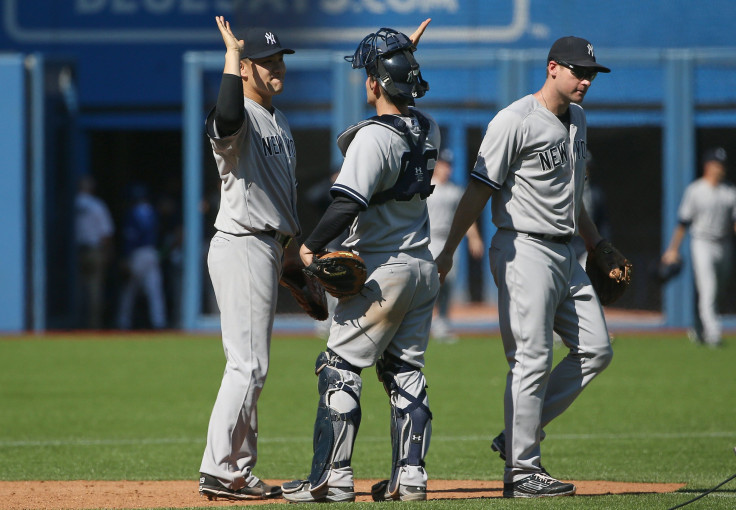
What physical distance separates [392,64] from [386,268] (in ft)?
3.07

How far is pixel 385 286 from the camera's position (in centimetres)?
497

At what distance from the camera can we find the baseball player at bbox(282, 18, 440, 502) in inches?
194

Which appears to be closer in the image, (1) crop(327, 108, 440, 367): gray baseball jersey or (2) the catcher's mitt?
(1) crop(327, 108, 440, 367): gray baseball jersey

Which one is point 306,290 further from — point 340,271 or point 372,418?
point 372,418

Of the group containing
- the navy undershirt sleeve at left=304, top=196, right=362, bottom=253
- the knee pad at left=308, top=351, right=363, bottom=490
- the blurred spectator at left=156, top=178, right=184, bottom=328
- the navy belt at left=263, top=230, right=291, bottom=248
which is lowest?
the blurred spectator at left=156, top=178, right=184, bottom=328

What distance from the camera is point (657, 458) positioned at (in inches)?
261

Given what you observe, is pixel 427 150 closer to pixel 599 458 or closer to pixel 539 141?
pixel 539 141

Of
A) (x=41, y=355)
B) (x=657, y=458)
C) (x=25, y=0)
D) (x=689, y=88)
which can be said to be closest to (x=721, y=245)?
(x=689, y=88)

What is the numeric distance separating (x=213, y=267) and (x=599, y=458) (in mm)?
2850

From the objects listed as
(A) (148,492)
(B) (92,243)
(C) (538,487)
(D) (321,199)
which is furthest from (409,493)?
(B) (92,243)

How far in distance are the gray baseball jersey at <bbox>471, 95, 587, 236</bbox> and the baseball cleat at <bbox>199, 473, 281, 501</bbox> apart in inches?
68.2

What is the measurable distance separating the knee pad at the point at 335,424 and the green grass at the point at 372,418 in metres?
0.50

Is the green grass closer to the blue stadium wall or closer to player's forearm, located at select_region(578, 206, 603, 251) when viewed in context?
player's forearm, located at select_region(578, 206, 603, 251)

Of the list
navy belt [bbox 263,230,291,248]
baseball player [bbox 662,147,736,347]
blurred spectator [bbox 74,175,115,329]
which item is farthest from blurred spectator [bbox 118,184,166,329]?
navy belt [bbox 263,230,291,248]
